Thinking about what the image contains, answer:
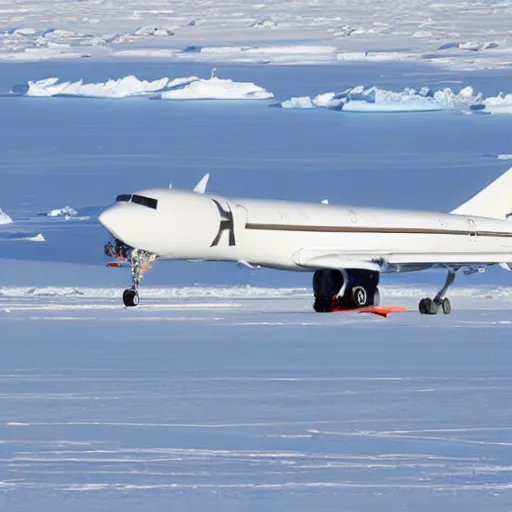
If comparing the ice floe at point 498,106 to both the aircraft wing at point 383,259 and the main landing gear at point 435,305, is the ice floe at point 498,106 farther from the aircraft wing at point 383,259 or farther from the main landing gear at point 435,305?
the main landing gear at point 435,305

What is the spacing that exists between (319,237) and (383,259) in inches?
55.4

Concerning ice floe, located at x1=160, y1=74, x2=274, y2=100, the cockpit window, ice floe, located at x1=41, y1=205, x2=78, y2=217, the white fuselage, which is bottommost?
the white fuselage

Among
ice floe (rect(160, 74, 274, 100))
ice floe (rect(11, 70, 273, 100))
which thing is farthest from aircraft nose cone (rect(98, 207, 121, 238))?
ice floe (rect(160, 74, 274, 100))

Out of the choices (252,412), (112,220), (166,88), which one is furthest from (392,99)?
(252,412)

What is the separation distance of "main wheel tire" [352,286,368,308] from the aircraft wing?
0.52m

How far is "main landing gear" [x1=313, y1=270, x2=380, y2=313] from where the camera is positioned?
33094 mm

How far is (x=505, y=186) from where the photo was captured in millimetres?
37219

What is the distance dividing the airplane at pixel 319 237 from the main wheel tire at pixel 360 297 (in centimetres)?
2

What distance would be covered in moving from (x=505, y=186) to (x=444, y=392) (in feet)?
57.8

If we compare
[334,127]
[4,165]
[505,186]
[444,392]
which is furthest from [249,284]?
[334,127]

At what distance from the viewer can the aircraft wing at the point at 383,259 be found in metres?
33.6

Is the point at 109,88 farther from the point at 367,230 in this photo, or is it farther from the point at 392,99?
the point at 367,230

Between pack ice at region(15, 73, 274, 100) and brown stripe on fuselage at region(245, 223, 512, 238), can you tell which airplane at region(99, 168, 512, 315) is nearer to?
brown stripe on fuselage at region(245, 223, 512, 238)

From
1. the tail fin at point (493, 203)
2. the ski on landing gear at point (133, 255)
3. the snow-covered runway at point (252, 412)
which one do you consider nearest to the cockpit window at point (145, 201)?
the ski on landing gear at point (133, 255)
